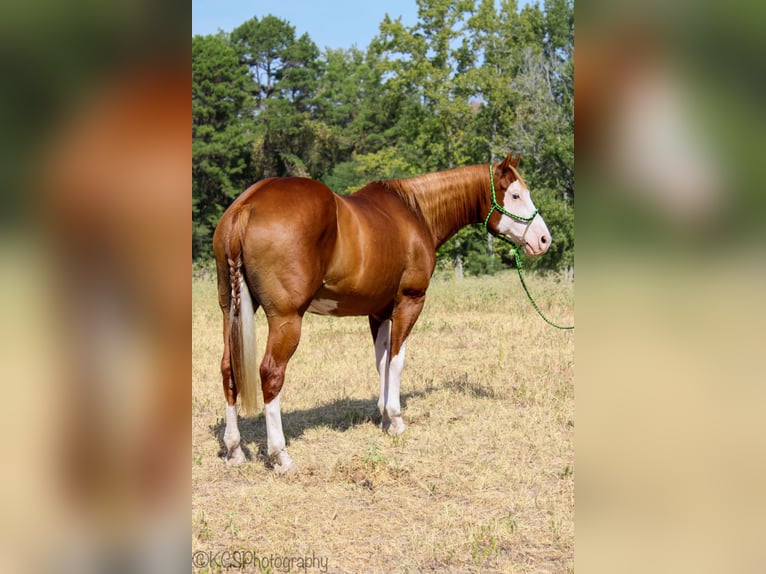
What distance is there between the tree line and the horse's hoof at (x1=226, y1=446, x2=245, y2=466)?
815 centimetres

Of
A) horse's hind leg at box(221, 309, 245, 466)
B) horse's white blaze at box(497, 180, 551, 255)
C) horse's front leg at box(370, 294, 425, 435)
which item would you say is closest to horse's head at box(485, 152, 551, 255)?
horse's white blaze at box(497, 180, 551, 255)

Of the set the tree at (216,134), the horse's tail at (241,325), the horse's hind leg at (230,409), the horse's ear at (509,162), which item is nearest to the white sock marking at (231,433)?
the horse's hind leg at (230,409)

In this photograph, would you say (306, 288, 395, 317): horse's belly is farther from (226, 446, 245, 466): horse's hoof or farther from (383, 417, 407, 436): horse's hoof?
(226, 446, 245, 466): horse's hoof

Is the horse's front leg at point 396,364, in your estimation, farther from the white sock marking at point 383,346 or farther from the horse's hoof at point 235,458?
the horse's hoof at point 235,458

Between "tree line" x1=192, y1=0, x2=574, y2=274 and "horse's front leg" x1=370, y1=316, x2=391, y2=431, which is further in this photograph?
"tree line" x1=192, y1=0, x2=574, y2=274

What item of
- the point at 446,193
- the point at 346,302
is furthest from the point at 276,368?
the point at 446,193

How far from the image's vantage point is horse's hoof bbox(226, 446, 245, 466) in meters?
4.92

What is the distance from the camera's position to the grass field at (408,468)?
3570mm

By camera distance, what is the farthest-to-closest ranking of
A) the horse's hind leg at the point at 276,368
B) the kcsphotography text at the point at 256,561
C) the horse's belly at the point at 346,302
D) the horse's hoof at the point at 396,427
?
the horse's hoof at the point at 396,427 < the horse's belly at the point at 346,302 < the horse's hind leg at the point at 276,368 < the kcsphotography text at the point at 256,561

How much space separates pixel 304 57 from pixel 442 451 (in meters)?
37.9

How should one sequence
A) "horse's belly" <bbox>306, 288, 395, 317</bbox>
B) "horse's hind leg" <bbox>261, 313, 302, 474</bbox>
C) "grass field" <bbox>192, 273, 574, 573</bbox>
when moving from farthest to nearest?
"horse's belly" <bbox>306, 288, 395, 317</bbox>
"horse's hind leg" <bbox>261, 313, 302, 474</bbox>
"grass field" <bbox>192, 273, 574, 573</bbox>
